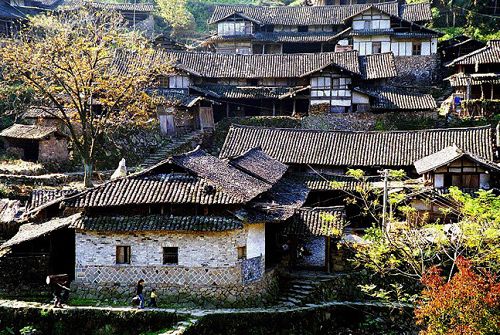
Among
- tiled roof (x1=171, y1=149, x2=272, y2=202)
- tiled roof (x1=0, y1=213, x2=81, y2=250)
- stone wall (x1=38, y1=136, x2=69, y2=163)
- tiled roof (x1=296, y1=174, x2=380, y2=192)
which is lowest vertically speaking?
tiled roof (x1=0, y1=213, x2=81, y2=250)

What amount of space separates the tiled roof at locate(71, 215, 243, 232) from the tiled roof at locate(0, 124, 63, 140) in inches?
629

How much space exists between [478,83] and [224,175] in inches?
1204

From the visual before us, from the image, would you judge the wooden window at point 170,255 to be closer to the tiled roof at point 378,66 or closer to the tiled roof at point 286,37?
the tiled roof at point 378,66

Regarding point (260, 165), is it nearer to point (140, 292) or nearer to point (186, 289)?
point (186, 289)

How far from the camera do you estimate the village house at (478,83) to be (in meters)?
53.2

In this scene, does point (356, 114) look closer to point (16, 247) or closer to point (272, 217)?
point (272, 217)

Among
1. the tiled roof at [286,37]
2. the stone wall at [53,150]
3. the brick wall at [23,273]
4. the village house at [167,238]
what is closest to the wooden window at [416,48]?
the tiled roof at [286,37]

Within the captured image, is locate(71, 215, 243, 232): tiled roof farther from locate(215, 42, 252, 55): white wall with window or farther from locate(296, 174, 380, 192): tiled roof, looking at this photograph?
locate(215, 42, 252, 55): white wall with window

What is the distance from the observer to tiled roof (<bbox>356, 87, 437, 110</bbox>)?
53062 millimetres

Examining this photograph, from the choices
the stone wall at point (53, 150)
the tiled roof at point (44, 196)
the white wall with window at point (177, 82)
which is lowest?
the tiled roof at point (44, 196)

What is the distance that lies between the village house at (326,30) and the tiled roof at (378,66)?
532 centimetres

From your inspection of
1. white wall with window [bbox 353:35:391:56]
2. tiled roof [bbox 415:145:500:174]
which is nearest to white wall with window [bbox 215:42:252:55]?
white wall with window [bbox 353:35:391:56]

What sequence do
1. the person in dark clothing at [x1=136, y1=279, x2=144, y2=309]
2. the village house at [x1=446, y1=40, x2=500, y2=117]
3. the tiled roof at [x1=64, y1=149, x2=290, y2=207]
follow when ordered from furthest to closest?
1. the village house at [x1=446, y1=40, x2=500, y2=117]
2. the tiled roof at [x1=64, y1=149, x2=290, y2=207]
3. the person in dark clothing at [x1=136, y1=279, x2=144, y2=309]

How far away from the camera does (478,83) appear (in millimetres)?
54000
